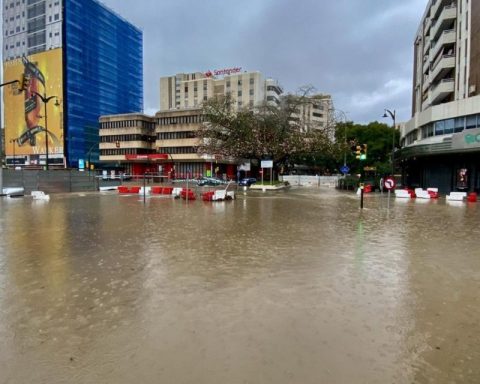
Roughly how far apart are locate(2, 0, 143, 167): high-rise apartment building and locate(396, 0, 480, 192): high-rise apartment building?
259 ft

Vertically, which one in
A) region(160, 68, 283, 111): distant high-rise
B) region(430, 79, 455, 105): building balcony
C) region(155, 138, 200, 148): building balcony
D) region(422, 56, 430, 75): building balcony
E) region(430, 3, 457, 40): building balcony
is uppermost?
region(160, 68, 283, 111): distant high-rise

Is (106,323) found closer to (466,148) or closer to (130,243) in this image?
(130,243)

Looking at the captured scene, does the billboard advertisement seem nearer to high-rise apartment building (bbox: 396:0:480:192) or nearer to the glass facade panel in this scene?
high-rise apartment building (bbox: 396:0:480:192)

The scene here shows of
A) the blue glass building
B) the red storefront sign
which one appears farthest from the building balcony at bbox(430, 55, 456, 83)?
the blue glass building

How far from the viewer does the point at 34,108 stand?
349 feet

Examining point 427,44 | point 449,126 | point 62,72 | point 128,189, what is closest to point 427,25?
point 427,44

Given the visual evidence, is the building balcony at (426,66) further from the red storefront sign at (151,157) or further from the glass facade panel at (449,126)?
the red storefront sign at (151,157)

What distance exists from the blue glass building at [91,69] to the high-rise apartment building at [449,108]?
82.2m

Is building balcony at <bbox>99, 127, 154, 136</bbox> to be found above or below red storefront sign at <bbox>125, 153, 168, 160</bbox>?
above

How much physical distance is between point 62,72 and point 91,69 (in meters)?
7.76

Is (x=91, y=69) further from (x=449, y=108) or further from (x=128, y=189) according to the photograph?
(x=449, y=108)

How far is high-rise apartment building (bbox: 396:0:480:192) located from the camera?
31.7 meters

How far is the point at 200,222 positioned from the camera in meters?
14.2

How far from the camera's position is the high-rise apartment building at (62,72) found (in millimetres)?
99812
